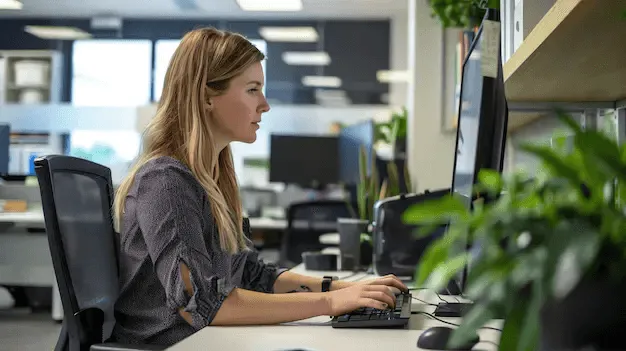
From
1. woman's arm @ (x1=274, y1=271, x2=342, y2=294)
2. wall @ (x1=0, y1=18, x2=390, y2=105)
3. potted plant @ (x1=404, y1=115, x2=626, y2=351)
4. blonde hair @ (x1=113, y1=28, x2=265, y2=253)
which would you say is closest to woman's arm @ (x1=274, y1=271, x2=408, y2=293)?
woman's arm @ (x1=274, y1=271, x2=342, y2=294)

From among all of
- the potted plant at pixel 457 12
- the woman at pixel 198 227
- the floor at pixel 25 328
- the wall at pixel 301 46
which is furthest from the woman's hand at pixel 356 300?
the wall at pixel 301 46

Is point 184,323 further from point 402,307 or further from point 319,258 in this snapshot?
point 319,258

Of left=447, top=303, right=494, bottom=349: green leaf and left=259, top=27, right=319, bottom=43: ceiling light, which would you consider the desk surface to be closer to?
left=447, top=303, right=494, bottom=349: green leaf

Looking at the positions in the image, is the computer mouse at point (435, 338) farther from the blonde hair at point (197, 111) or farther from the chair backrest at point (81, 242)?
the chair backrest at point (81, 242)

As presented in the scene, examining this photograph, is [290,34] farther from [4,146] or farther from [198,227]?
[198,227]

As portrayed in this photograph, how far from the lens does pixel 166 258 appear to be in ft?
3.73

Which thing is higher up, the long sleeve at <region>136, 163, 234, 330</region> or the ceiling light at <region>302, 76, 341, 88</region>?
the ceiling light at <region>302, 76, 341, 88</region>

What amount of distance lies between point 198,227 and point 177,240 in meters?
0.05

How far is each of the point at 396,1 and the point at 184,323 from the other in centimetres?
739

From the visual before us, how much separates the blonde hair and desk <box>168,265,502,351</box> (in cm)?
26

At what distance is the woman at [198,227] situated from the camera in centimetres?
114

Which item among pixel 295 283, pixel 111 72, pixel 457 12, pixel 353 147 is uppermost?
pixel 111 72

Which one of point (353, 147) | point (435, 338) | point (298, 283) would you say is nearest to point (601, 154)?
point (435, 338)

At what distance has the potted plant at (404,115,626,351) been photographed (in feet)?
1.24
